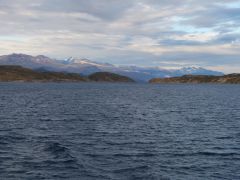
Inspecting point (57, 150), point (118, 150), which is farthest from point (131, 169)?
point (57, 150)

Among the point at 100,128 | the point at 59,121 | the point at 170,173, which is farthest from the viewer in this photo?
the point at 59,121


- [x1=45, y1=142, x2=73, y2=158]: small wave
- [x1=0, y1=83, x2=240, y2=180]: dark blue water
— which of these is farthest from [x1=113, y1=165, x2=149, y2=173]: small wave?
[x1=45, y1=142, x2=73, y2=158]: small wave

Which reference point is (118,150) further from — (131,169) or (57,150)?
(131,169)

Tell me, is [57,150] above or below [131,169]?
above

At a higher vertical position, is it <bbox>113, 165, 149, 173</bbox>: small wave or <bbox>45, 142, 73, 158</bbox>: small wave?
<bbox>45, 142, 73, 158</bbox>: small wave

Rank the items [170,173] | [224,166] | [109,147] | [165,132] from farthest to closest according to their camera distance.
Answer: [165,132] → [109,147] → [224,166] → [170,173]

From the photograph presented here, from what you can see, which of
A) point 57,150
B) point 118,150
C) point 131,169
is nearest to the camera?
point 131,169

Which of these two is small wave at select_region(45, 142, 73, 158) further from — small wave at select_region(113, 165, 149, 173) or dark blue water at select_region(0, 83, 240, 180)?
small wave at select_region(113, 165, 149, 173)

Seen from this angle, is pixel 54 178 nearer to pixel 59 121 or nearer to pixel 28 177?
pixel 28 177

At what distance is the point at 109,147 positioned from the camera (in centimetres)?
4903

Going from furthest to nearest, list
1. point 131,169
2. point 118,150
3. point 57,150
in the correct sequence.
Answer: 1. point 118,150
2. point 57,150
3. point 131,169

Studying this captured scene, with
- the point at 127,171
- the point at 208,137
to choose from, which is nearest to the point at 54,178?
the point at 127,171

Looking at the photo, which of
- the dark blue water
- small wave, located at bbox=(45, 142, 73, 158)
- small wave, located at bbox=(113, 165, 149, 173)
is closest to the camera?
the dark blue water

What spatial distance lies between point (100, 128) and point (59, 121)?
13185 mm
